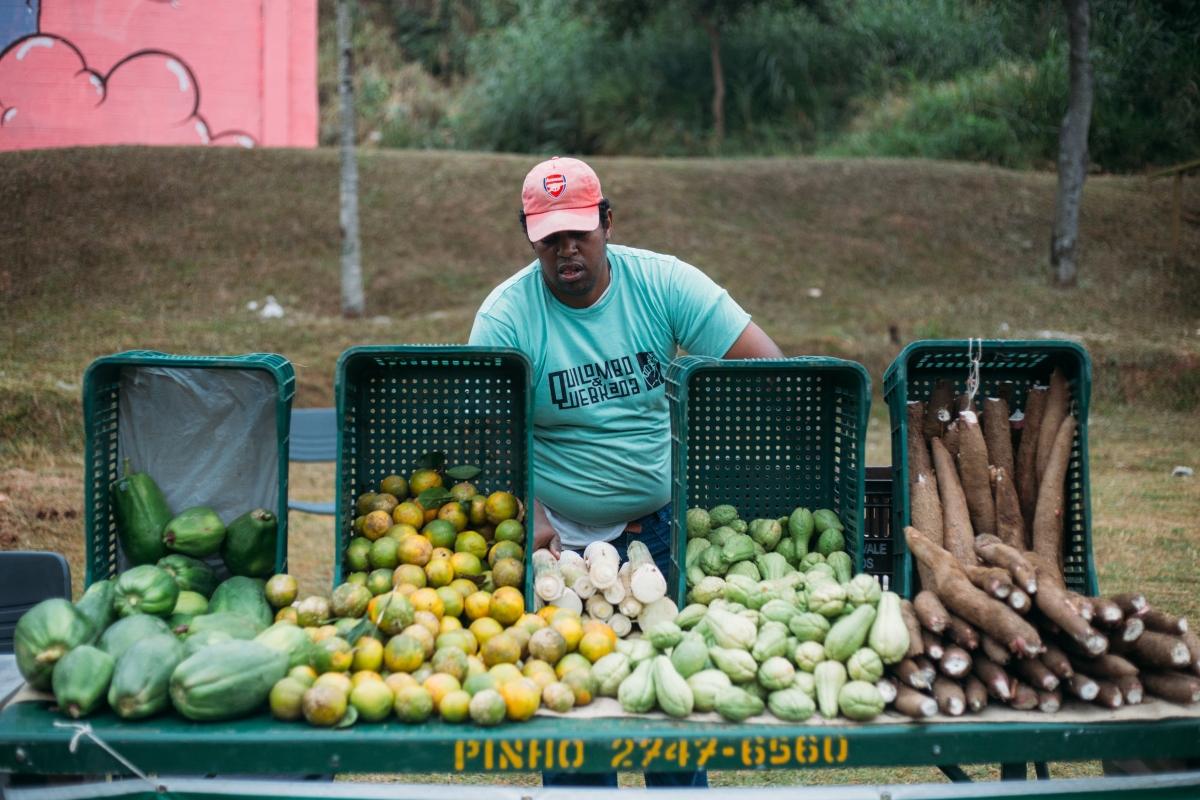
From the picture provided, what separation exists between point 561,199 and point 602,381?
0.65m

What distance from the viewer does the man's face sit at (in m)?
3.38

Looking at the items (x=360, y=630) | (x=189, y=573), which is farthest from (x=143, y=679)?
(x=189, y=573)

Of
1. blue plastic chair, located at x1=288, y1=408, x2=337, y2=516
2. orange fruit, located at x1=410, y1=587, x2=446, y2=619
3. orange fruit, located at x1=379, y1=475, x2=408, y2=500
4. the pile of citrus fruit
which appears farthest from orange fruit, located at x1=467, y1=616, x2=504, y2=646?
blue plastic chair, located at x1=288, y1=408, x2=337, y2=516

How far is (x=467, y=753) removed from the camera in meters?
2.54

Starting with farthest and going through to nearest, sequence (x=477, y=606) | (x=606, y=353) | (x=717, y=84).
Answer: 1. (x=717, y=84)
2. (x=606, y=353)
3. (x=477, y=606)

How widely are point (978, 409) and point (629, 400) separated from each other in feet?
3.86

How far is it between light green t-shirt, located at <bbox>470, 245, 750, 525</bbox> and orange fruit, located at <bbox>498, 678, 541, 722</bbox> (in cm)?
111

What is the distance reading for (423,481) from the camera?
11.3 feet

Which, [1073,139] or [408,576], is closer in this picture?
[408,576]

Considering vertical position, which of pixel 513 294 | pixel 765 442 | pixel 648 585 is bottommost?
pixel 648 585

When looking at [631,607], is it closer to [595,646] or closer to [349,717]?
[595,646]

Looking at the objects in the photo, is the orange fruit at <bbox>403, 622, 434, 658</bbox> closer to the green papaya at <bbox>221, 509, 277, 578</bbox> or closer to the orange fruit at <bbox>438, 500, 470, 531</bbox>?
the orange fruit at <bbox>438, 500, 470, 531</bbox>

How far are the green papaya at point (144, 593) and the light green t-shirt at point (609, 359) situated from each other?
48.5 inches

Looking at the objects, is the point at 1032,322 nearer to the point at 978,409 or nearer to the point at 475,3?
the point at 978,409
